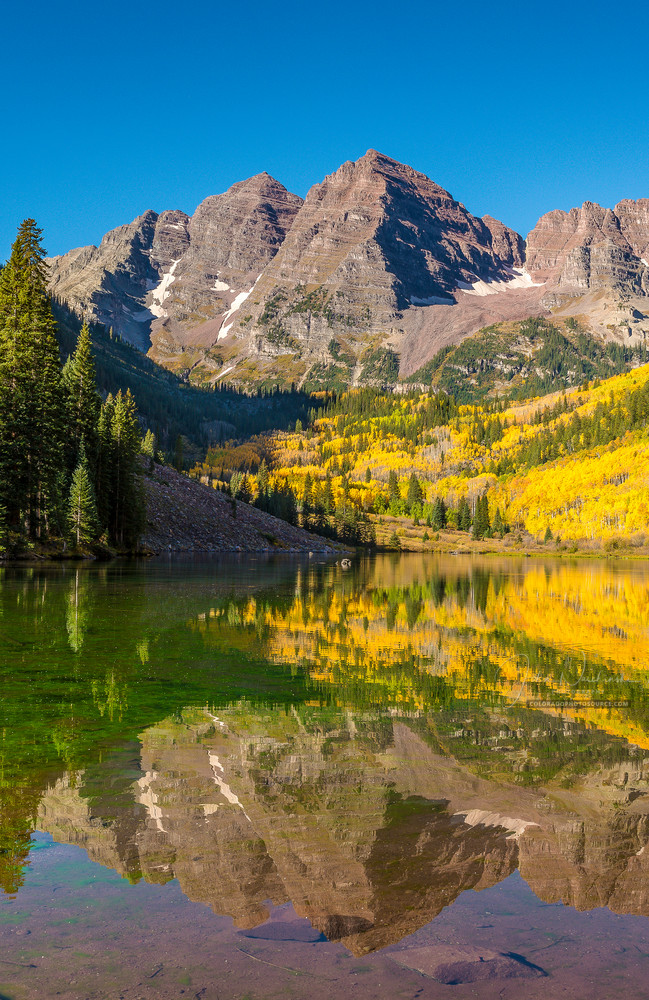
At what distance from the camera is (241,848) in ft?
23.7

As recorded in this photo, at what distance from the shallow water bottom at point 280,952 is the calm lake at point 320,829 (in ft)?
0.07

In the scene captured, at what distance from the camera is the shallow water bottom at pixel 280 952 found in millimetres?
5031

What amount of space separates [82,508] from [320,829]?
220 ft

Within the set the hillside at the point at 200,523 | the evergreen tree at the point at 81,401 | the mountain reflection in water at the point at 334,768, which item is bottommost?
the mountain reflection in water at the point at 334,768

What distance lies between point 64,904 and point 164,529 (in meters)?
108

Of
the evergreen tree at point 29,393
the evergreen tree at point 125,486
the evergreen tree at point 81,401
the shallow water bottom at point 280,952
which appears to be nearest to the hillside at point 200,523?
the evergreen tree at point 125,486

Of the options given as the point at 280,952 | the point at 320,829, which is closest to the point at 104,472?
the point at 320,829

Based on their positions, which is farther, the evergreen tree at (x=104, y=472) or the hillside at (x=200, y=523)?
the hillside at (x=200, y=523)

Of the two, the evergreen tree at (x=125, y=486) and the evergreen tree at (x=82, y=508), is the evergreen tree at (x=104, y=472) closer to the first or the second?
the evergreen tree at (x=125, y=486)

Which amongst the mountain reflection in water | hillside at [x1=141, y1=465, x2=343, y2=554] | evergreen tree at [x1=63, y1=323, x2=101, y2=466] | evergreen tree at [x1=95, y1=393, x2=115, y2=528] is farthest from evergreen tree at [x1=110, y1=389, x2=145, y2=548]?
the mountain reflection in water

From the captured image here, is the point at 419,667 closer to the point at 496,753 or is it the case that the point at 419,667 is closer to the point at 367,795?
the point at 496,753

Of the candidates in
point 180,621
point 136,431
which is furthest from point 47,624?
point 136,431

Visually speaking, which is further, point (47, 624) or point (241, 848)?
point (47, 624)

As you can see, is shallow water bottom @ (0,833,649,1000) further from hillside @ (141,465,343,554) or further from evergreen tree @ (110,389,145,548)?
hillside @ (141,465,343,554)
